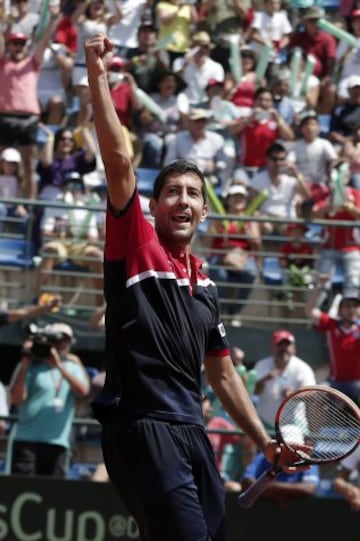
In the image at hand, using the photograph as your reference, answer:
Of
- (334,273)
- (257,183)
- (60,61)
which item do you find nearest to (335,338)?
(334,273)

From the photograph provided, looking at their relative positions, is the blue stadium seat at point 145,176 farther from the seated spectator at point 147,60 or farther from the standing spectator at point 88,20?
the standing spectator at point 88,20

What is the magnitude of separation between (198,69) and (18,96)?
7.33 feet

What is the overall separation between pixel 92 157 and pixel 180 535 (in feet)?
30.3

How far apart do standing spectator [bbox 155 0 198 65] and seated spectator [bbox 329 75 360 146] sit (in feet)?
5.92

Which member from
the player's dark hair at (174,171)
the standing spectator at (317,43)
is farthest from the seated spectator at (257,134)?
the player's dark hair at (174,171)

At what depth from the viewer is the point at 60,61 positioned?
15.6 meters

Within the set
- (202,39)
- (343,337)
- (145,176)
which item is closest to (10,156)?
(145,176)

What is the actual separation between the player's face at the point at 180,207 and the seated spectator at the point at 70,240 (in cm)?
733

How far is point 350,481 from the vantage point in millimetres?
11766

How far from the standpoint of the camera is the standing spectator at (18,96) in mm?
14602

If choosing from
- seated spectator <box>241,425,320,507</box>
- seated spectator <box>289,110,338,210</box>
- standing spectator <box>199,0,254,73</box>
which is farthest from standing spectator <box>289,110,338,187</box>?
seated spectator <box>241,425,320,507</box>

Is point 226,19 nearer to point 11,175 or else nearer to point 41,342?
point 11,175

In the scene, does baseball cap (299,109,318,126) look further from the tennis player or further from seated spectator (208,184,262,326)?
the tennis player

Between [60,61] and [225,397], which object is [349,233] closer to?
[60,61]
